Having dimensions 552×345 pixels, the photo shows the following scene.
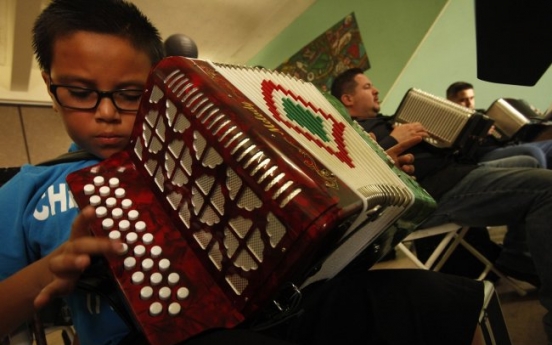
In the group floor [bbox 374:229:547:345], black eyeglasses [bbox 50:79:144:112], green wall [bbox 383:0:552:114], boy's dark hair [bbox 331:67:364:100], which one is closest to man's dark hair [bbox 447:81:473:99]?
green wall [bbox 383:0:552:114]

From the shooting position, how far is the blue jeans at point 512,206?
1021 mm

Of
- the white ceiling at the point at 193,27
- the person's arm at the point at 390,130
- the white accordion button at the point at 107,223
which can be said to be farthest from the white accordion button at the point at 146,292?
the white ceiling at the point at 193,27

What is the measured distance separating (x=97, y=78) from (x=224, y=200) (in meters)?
0.38

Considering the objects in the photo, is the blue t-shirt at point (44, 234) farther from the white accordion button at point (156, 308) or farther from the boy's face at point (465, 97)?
the boy's face at point (465, 97)

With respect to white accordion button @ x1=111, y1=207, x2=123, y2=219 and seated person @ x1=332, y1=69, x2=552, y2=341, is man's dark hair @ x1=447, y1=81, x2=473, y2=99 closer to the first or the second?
seated person @ x1=332, y1=69, x2=552, y2=341

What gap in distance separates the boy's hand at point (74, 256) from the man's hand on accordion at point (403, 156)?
65 centimetres

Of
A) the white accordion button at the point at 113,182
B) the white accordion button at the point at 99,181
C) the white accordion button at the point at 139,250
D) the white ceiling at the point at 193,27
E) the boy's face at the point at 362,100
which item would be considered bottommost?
the white accordion button at the point at 139,250

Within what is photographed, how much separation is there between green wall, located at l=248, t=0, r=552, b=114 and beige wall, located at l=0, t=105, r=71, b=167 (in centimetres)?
263

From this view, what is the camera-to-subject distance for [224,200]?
1.44ft

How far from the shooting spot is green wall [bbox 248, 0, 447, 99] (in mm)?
2584

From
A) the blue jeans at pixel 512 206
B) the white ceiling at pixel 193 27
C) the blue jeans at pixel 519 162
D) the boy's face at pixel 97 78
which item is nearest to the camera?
the boy's face at pixel 97 78

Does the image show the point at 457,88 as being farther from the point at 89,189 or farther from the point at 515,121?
the point at 89,189

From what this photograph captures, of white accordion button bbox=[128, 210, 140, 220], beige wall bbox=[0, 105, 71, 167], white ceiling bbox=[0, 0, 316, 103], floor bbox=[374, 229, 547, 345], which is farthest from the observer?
beige wall bbox=[0, 105, 71, 167]

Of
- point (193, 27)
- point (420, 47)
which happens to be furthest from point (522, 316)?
point (193, 27)
